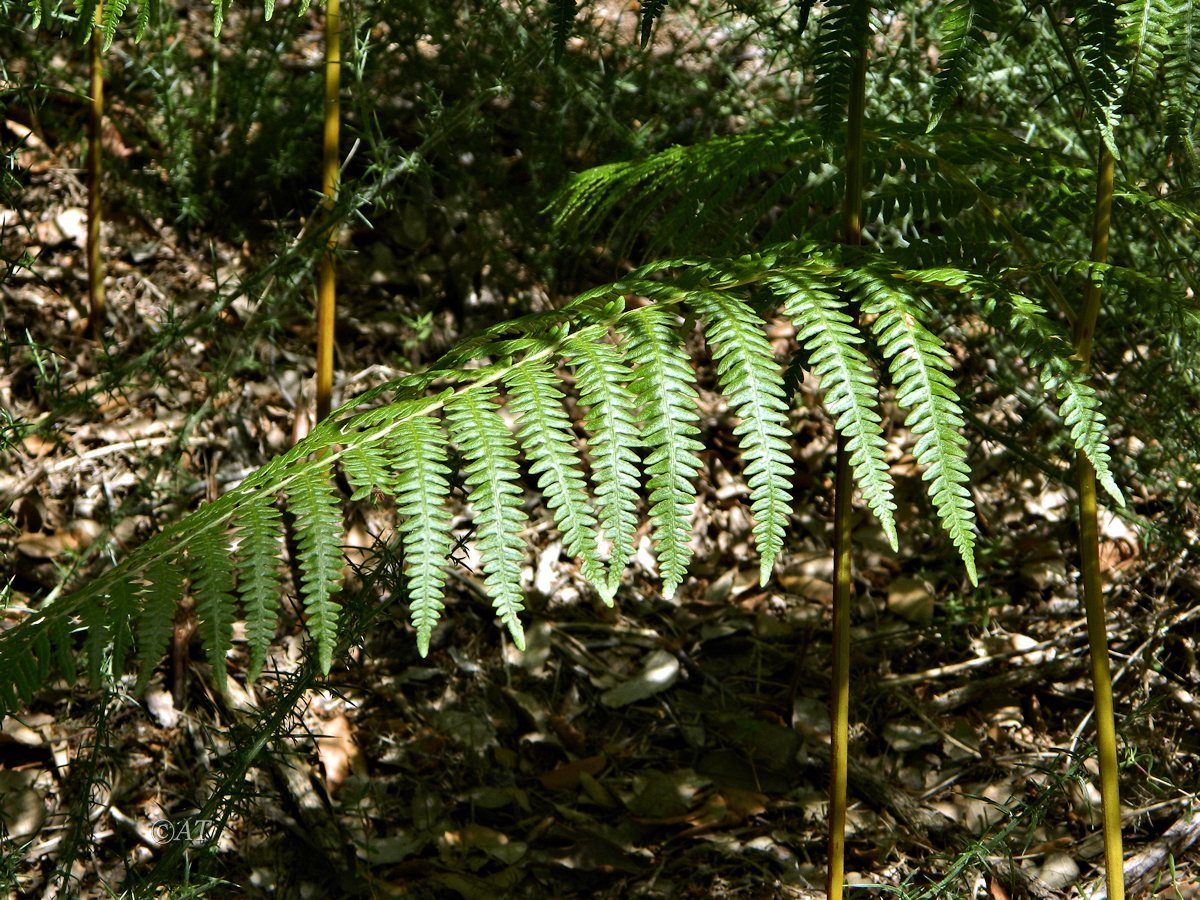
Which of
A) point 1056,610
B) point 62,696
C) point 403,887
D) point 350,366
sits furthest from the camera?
point 350,366

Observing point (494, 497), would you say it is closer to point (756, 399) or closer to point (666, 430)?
point (666, 430)

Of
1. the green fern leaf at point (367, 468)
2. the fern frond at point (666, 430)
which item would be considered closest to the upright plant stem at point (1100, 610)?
the fern frond at point (666, 430)

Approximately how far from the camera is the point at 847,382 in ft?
4.96

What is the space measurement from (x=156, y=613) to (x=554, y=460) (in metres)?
0.53

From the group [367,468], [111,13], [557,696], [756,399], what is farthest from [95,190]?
[756,399]

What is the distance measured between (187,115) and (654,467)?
298cm

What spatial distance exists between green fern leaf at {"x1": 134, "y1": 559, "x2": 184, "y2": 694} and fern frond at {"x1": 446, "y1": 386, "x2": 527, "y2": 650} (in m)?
0.39

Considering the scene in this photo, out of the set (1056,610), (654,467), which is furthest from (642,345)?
(1056,610)

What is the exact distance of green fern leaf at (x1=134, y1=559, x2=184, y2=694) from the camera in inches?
51.7

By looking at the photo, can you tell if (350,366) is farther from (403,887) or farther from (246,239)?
(403,887)

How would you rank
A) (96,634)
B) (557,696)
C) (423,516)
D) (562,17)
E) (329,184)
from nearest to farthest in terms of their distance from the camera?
(96,634), (423,516), (562,17), (329,184), (557,696)

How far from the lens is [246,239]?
12.6 feet

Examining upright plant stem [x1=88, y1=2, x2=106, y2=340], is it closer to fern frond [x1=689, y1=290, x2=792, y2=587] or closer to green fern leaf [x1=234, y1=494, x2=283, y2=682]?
green fern leaf [x1=234, y1=494, x2=283, y2=682]

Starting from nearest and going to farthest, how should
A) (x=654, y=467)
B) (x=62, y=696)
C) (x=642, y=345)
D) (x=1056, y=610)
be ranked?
(x=654, y=467) → (x=642, y=345) → (x=62, y=696) → (x=1056, y=610)
